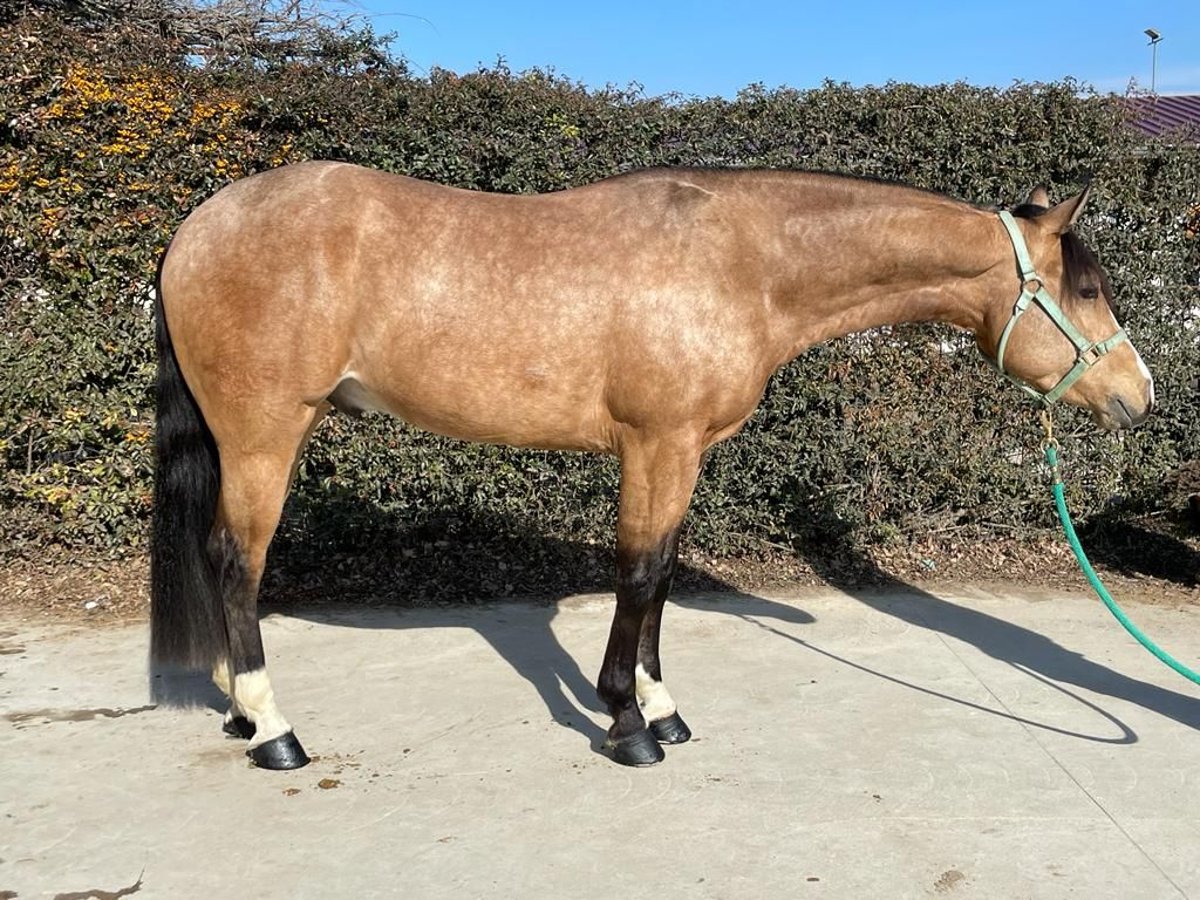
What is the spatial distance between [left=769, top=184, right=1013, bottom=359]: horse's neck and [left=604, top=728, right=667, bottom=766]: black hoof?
139 centimetres

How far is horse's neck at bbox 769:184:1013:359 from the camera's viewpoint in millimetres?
3211

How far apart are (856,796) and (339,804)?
1.55 metres

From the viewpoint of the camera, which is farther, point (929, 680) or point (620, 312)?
point (929, 680)

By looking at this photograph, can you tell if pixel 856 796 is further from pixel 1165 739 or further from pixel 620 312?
pixel 620 312

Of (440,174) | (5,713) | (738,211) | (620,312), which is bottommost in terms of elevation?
(5,713)

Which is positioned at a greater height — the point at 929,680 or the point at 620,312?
the point at 620,312

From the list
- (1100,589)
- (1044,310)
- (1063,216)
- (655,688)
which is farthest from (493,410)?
(1100,589)

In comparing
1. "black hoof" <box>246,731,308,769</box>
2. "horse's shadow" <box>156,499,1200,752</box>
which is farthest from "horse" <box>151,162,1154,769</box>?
"horse's shadow" <box>156,499,1200,752</box>

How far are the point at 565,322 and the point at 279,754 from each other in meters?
1.66

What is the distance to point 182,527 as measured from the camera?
132 inches

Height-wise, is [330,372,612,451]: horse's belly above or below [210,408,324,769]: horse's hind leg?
above

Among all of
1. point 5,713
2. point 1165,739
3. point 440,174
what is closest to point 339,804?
point 5,713

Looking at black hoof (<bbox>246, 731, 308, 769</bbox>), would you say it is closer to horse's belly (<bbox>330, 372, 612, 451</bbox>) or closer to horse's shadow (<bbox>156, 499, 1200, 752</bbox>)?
horse's shadow (<bbox>156, 499, 1200, 752</bbox>)

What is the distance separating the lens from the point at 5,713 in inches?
138
